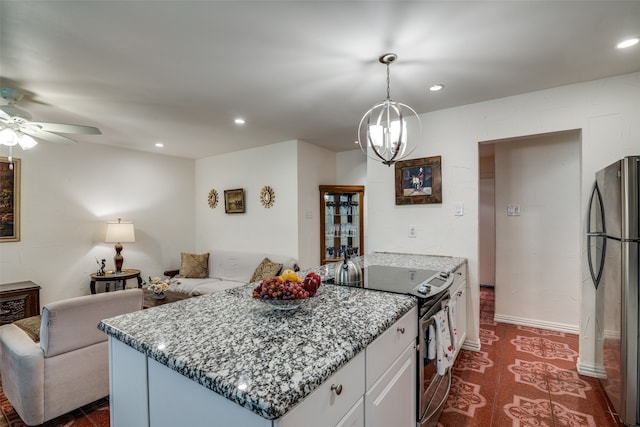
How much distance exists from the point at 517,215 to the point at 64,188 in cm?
569

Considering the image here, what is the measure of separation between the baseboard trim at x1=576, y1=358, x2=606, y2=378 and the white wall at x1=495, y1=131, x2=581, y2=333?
955 millimetres

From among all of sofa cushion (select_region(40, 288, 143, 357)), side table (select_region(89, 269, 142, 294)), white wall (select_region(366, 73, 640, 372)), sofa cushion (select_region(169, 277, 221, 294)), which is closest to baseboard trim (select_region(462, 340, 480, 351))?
white wall (select_region(366, 73, 640, 372))

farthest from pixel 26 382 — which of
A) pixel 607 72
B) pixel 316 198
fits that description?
pixel 607 72

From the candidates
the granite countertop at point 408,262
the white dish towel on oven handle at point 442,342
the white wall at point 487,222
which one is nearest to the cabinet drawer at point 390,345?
the white dish towel on oven handle at point 442,342

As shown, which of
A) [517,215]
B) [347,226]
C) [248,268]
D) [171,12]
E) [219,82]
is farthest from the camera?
[347,226]

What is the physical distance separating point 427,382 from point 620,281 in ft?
4.60

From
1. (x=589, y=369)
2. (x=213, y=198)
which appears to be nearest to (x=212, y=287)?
(x=213, y=198)

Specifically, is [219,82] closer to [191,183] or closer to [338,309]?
[338,309]

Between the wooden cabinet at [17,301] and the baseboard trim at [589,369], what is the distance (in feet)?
17.3

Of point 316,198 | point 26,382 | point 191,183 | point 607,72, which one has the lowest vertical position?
point 26,382

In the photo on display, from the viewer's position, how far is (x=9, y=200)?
337cm

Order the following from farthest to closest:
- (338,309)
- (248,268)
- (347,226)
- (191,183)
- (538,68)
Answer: (191,183) → (347,226) → (248,268) → (538,68) → (338,309)

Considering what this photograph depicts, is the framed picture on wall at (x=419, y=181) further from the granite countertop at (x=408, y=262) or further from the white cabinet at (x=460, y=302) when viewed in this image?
the white cabinet at (x=460, y=302)

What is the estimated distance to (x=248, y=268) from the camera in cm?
427
